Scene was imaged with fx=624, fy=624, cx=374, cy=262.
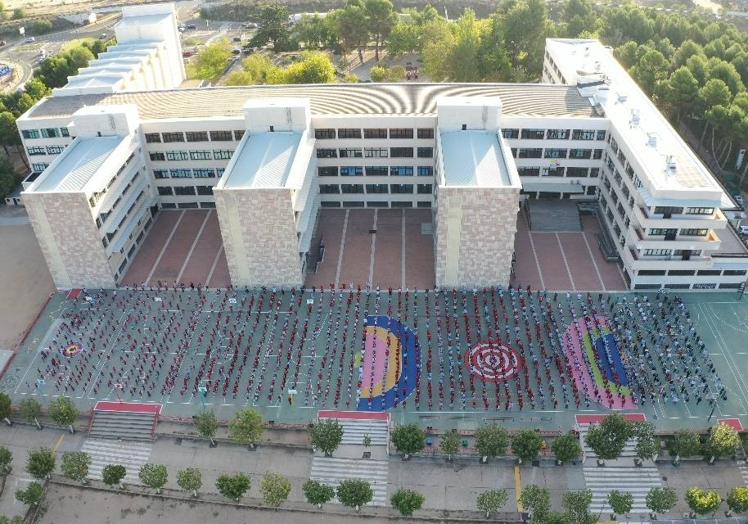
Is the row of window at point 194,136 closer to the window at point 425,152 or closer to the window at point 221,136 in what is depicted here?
the window at point 221,136

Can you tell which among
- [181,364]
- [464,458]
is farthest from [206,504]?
[464,458]

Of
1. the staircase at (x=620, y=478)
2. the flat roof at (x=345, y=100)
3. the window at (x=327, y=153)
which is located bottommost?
the staircase at (x=620, y=478)

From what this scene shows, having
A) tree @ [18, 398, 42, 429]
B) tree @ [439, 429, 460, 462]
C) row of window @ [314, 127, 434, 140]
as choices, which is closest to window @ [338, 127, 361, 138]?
row of window @ [314, 127, 434, 140]

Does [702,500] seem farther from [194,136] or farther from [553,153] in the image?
[194,136]

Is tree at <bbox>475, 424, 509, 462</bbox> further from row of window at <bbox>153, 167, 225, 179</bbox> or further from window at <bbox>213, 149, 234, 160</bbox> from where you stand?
row of window at <bbox>153, 167, 225, 179</bbox>

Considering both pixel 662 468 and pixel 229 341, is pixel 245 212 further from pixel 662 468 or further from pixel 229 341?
pixel 662 468

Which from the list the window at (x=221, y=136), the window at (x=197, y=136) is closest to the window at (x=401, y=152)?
the window at (x=221, y=136)

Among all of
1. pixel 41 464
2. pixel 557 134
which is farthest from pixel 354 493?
pixel 557 134
